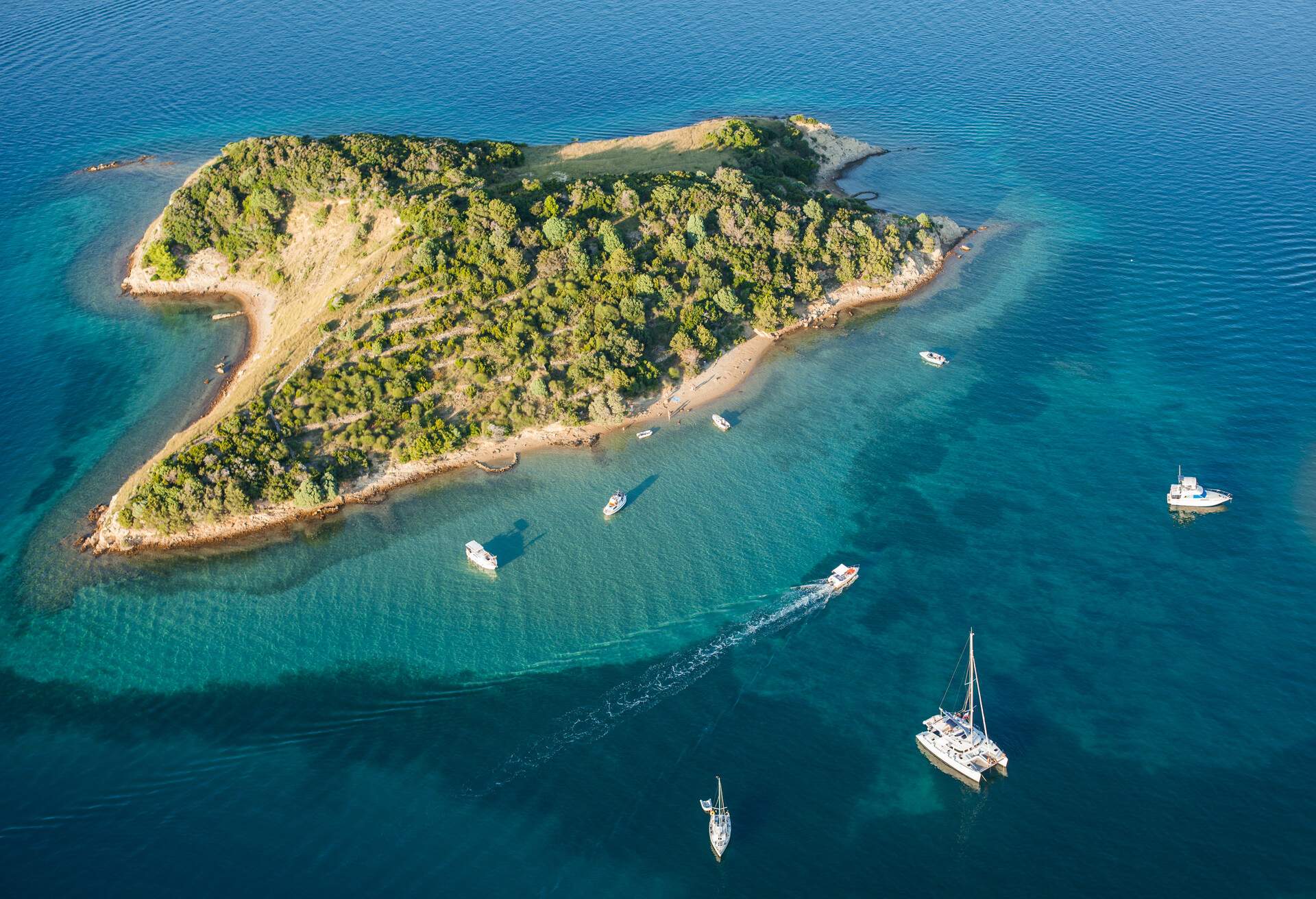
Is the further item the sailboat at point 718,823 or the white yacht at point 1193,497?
the white yacht at point 1193,497

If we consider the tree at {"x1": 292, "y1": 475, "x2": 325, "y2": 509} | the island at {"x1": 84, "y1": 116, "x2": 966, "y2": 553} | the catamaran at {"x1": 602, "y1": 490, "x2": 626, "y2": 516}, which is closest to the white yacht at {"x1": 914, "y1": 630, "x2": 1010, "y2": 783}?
the catamaran at {"x1": 602, "y1": 490, "x2": 626, "y2": 516}

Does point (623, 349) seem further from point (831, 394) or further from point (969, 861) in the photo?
point (969, 861)

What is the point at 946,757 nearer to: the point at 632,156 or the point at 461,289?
the point at 461,289

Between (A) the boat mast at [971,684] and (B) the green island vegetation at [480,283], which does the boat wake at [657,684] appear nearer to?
(A) the boat mast at [971,684]

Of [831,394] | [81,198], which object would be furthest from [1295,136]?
[81,198]

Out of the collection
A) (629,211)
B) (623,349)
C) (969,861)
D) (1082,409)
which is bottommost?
(969,861)

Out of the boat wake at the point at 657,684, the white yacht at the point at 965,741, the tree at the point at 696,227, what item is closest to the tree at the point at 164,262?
the tree at the point at 696,227
